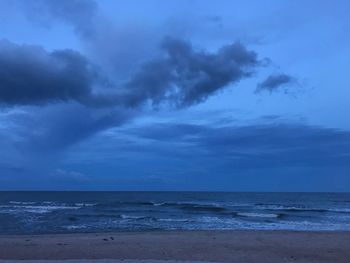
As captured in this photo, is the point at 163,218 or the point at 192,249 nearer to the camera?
the point at 192,249

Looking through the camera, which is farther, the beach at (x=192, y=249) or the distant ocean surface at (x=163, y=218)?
the distant ocean surface at (x=163, y=218)

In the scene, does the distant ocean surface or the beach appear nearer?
the beach

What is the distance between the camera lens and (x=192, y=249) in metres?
18.9

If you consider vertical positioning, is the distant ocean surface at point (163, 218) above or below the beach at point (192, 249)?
above

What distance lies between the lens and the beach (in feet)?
55.3

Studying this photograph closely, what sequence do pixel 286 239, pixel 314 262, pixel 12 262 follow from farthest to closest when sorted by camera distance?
pixel 286 239 < pixel 314 262 < pixel 12 262

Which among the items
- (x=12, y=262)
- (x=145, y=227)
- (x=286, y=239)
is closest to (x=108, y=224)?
(x=145, y=227)

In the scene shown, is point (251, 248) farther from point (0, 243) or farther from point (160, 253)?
point (0, 243)

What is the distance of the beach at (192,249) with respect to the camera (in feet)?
55.3

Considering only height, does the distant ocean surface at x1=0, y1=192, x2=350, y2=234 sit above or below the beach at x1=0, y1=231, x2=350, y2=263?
above

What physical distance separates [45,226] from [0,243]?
463 inches

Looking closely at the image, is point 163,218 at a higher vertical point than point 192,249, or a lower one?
higher

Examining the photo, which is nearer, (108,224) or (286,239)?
(286,239)

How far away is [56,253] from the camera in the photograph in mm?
17906
